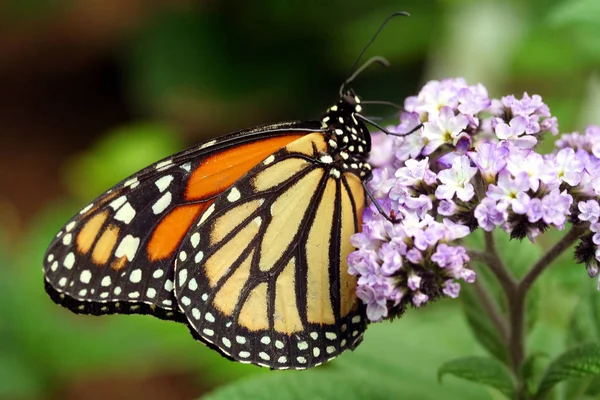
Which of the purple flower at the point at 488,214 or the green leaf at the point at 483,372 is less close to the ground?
the purple flower at the point at 488,214

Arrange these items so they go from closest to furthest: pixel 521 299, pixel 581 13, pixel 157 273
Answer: pixel 521 299 → pixel 157 273 → pixel 581 13

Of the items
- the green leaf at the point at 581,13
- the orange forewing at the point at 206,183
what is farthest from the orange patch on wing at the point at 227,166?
the green leaf at the point at 581,13

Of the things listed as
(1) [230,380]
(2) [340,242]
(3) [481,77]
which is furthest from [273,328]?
(3) [481,77]

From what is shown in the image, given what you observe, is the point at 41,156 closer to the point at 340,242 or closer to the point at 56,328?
the point at 56,328

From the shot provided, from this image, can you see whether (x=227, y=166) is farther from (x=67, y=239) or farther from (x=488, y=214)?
(x=488, y=214)

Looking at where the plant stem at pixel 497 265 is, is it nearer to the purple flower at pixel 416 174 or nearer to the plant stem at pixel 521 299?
the plant stem at pixel 521 299

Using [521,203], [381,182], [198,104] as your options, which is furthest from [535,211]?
[198,104]
